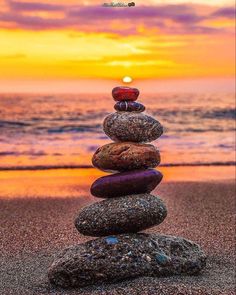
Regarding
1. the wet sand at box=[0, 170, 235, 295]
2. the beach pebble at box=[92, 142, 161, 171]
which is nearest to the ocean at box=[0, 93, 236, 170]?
the wet sand at box=[0, 170, 235, 295]

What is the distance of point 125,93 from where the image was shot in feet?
28.8

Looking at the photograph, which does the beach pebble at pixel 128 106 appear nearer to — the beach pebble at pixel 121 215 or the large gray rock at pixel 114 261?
the beach pebble at pixel 121 215

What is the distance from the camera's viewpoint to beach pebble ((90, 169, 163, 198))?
8648 mm

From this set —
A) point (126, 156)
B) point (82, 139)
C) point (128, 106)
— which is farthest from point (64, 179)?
point (82, 139)

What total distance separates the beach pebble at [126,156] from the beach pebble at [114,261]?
37.7 inches

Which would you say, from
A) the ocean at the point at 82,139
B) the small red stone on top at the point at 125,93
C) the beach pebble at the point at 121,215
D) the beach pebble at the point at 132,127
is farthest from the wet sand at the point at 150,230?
the ocean at the point at 82,139

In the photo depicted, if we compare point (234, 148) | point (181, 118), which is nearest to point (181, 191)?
point (234, 148)

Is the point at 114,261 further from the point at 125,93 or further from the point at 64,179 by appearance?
the point at 64,179

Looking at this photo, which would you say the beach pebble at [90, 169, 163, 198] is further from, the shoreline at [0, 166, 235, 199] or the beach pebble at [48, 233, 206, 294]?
the shoreline at [0, 166, 235, 199]

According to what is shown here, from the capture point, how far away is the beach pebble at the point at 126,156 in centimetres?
864

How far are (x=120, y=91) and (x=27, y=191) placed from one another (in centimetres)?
729

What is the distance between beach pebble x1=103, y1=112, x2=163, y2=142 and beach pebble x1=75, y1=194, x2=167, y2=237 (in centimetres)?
82

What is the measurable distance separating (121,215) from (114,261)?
63 centimetres

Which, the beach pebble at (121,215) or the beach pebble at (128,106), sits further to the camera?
the beach pebble at (128,106)
